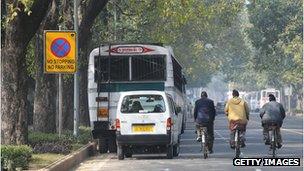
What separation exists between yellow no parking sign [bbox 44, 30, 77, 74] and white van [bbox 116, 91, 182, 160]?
7.16ft

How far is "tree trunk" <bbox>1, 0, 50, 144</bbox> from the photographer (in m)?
20.1

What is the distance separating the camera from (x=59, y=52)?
23875mm

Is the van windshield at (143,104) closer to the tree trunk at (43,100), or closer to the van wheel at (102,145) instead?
the van wheel at (102,145)

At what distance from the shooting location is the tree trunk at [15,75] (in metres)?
20.1

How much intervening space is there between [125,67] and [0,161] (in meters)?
11.7

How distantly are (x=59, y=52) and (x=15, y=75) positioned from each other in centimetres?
355

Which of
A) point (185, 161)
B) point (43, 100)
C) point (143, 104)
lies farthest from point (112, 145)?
point (185, 161)

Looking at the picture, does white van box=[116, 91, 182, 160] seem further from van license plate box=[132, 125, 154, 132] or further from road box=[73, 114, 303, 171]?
road box=[73, 114, 303, 171]

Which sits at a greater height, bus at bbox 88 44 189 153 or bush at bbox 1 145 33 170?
bus at bbox 88 44 189 153

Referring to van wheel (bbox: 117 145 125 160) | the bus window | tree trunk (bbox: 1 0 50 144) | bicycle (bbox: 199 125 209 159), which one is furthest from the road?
the bus window

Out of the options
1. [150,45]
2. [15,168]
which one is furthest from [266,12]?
[15,168]

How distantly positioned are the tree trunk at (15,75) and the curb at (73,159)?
138 centimetres

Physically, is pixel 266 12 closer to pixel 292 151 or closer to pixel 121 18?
pixel 121 18

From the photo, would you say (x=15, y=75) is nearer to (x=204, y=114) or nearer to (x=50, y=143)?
(x=50, y=143)
